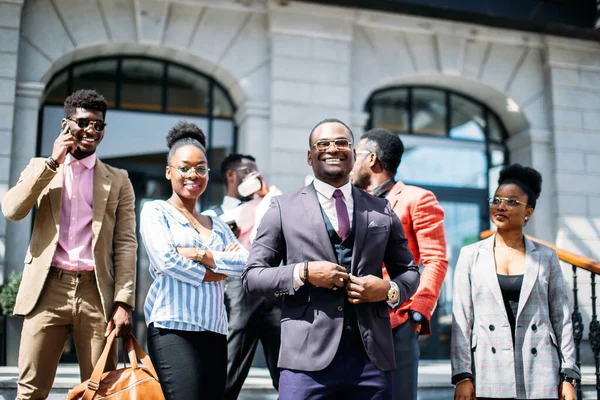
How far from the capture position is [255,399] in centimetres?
573

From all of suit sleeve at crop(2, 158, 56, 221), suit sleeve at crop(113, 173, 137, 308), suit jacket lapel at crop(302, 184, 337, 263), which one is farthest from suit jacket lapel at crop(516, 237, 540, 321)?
suit sleeve at crop(2, 158, 56, 221)

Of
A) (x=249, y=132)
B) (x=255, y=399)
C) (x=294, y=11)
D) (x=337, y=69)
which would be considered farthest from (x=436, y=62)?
(x=255, y=399)

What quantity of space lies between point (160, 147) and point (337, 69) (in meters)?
2.85

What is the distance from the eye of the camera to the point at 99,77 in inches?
380

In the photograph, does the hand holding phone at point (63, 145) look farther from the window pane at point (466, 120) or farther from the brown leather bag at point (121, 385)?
the window pane at point (466, 120)

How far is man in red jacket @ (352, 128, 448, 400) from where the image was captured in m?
3.60

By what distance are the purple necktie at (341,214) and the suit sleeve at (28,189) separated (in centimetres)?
161

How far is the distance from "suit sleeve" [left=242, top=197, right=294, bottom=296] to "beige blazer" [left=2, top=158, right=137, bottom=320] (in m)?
1.12

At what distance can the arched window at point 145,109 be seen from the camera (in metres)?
9.50

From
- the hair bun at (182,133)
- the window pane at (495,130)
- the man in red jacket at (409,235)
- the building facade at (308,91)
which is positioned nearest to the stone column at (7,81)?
the building facade at (308,91)

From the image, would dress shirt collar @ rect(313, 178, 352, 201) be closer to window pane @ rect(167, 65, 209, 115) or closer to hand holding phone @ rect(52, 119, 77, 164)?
hand holding phone @ rect(52, 119, 77, 164)

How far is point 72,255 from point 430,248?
2071 mm

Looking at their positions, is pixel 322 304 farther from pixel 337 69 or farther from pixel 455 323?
Answer: pixel 337 69

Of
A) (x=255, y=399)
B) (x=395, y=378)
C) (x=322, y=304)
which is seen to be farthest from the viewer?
(x=255, y=399)
